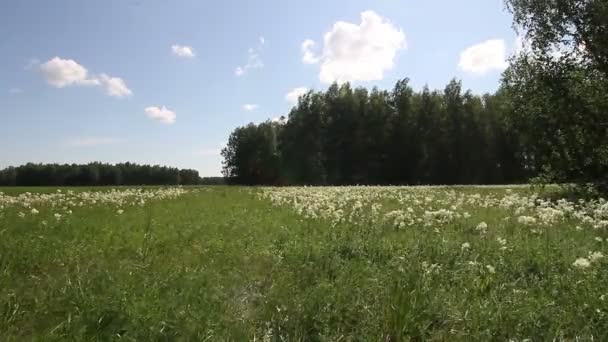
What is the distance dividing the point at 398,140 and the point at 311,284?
65133 millimetres

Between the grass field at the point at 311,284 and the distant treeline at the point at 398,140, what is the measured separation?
58418 millimetres

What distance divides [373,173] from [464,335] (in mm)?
65339

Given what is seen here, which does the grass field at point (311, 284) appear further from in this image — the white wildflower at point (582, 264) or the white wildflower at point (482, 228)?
the white wildflower at point (482, 228)

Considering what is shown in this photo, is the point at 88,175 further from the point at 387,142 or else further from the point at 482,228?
the point at 482,228

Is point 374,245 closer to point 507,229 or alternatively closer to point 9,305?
point 507,229

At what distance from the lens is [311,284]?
583cm

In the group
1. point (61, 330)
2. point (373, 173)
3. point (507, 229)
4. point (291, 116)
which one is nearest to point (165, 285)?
point (61, 330)

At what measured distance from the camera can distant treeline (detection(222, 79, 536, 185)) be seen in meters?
66.1

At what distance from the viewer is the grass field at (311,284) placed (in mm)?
4566

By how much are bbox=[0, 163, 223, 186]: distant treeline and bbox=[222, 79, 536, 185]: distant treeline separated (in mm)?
36858

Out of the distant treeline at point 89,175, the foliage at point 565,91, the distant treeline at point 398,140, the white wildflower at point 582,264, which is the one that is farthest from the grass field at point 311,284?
the distant treeline at point 89,175

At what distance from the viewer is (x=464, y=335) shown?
4492 mm

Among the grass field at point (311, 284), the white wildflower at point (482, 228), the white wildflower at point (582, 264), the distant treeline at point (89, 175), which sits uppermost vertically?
the distant treeline at point (89, 175)

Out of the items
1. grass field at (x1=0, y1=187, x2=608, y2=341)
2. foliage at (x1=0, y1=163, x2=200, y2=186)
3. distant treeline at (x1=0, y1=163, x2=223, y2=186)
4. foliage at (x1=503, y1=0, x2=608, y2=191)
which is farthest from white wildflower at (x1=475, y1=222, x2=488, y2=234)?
foliage at (x1=0, y1=163, x2=200, y2=186)
